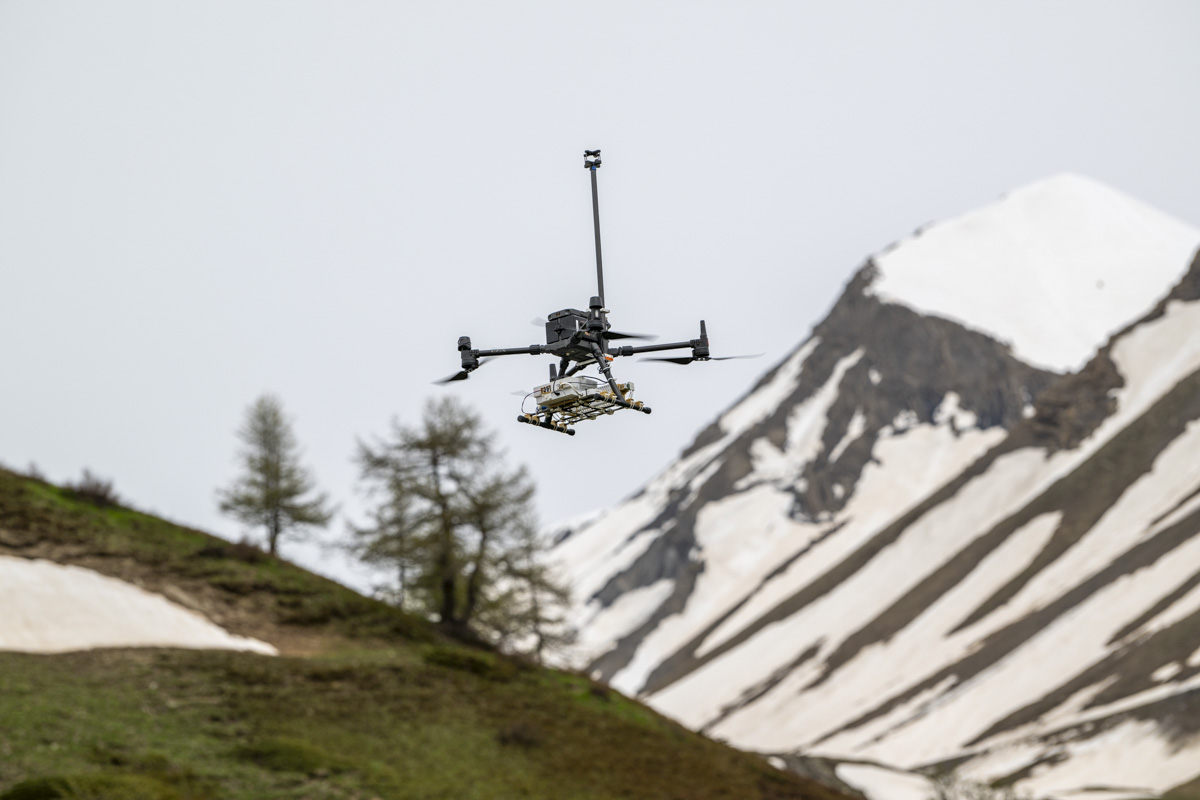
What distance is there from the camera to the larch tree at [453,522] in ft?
199

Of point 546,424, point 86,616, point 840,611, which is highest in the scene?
point 840,611

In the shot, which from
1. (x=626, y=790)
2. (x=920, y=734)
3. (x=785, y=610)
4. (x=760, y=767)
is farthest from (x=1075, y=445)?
(x=626, y=790)

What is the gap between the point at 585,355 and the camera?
19234mm

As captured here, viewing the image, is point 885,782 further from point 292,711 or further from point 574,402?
point 574,402

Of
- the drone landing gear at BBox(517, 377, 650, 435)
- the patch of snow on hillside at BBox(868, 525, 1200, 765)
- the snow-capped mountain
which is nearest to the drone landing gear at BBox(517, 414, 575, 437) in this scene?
the drone landing gear at BBox(517, 377, 650, 435)

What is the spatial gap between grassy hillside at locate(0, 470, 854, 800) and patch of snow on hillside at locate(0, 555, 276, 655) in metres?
1.24

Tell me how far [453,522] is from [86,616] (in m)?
16.8

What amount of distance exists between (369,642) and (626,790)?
49.4 feet

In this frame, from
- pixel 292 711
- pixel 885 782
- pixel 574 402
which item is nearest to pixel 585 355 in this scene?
pixel 574 402

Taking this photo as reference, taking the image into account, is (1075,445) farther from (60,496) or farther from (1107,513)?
(60,496)

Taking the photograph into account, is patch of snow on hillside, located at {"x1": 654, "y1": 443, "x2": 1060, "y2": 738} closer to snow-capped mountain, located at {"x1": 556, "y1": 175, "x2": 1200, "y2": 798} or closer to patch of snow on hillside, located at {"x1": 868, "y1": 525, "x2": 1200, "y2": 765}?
snow-capped mountain, located at {"x1": 556, "y1": 175, "x2": 1200, "y2": 798}

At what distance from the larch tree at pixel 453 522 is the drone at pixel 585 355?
136 feet

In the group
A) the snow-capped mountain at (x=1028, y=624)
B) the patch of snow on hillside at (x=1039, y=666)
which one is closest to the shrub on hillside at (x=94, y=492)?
the snow-capped mountain at (x=1028, y=624)

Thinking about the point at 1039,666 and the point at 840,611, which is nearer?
the point at 1039,666
